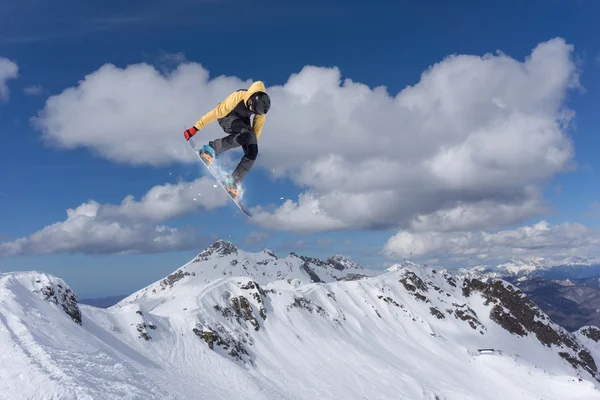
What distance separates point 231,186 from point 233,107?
470 cm

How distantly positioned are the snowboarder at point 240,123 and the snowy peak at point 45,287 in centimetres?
2048

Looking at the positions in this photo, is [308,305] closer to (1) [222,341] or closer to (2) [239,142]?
(1) [222,341]

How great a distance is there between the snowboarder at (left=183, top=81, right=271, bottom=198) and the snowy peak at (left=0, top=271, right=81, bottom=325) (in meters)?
20.5

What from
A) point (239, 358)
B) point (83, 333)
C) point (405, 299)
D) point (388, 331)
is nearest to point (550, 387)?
point (388, 331)

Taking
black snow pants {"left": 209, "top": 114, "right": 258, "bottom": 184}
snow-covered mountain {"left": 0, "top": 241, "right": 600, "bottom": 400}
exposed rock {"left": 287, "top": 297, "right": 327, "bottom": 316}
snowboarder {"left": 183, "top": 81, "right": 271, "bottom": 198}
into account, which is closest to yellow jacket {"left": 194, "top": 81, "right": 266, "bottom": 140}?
snowboarder {"left": 183, "top": 81, "right": 271, "bottom": 198}

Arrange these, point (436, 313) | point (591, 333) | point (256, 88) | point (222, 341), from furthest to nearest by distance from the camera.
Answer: point (591, 333)
point (436, 313)
point (222, 341)
point (256, 88)

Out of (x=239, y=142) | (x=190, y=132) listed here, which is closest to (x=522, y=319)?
(x=239, y=142)

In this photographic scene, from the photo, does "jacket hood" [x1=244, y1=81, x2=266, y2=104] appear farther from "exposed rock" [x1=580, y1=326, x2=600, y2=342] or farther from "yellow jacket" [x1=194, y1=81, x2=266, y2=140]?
"exposed rock" [x1=580, y1=326, x2=600, y2=342]

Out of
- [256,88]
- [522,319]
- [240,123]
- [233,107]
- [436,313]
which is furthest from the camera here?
[522,319]

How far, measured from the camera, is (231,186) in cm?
1546

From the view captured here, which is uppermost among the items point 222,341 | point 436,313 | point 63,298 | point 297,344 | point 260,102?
point 436,313

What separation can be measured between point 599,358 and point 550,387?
224ft

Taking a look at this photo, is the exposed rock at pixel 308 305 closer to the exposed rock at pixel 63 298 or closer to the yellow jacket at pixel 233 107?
the exposed rock at pixel 63 298

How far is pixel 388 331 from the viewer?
7638cm
